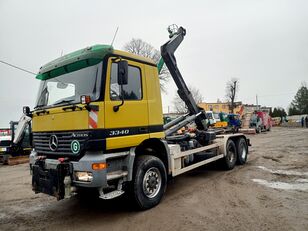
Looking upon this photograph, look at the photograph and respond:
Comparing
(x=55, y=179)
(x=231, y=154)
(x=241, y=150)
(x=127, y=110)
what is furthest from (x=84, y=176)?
(x=241, y=150)

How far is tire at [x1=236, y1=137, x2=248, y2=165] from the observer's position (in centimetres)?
916

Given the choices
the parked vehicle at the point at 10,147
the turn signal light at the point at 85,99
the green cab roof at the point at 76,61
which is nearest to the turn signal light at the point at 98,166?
the turn signal light at the point at 85,99

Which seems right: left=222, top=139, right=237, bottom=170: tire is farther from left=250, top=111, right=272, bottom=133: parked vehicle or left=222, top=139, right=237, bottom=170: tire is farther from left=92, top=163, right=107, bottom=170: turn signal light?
left=250, top=111, right=272, bottom=133: parked vehicle

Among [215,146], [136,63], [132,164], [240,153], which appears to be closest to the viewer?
[132,164]

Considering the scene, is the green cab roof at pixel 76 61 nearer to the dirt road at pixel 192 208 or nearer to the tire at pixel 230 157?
the dirt road at pixel 192 208

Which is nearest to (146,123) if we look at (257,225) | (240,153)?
(257,225)

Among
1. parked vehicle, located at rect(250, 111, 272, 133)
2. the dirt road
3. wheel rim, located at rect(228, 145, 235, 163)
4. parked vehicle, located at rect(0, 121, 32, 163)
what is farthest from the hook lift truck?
parked vehicle, located at rect(250, 111, 272, 133)

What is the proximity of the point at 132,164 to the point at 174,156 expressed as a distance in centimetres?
146

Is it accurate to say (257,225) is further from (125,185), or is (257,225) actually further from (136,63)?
(136,63)

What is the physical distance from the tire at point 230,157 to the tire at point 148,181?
3617 millimetres

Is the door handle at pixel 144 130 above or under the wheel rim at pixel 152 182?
above

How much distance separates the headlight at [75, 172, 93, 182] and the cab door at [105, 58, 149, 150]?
20.9 inches

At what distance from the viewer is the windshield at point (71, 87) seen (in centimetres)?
431

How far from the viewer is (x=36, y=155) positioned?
5.24 metres
